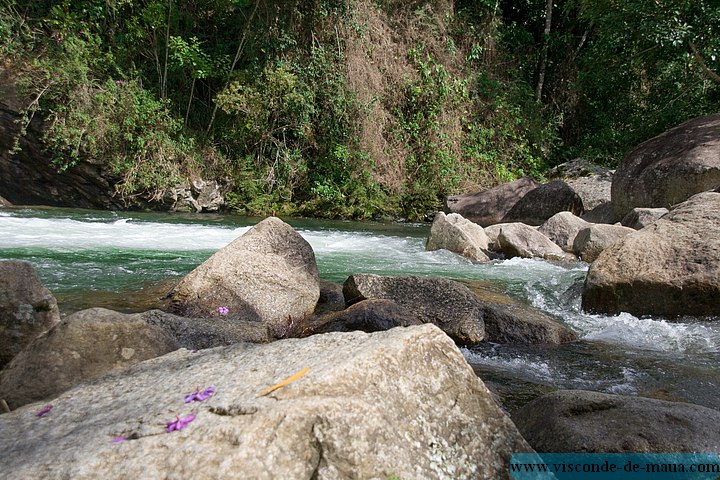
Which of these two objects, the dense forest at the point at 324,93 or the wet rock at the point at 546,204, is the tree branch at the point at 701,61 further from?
the wet rock at the point at 546,204

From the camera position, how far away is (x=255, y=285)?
5039 mm

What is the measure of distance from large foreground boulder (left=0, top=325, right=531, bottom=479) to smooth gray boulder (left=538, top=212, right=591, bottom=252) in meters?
8.14

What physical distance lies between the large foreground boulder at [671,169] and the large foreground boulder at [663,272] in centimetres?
422

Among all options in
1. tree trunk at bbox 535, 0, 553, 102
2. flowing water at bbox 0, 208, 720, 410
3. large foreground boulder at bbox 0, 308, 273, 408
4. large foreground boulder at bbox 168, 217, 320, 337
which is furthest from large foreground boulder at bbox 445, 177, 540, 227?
large foreground boulder at bbox 0, 308, 273, 408

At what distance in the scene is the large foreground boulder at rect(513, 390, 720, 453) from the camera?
7.69 feet

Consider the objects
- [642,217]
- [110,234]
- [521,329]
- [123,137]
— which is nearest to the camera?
[521,329]

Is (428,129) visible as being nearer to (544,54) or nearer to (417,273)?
(544,54)

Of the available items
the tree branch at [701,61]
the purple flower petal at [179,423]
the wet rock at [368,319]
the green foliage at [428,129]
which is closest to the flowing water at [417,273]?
the wet rock at [368,319]

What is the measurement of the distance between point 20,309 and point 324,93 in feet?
43.6

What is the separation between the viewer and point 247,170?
51.1 ft

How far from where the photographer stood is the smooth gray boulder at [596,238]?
8422 mm

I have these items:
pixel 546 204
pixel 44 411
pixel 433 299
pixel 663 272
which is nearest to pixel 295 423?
pixel 44 411

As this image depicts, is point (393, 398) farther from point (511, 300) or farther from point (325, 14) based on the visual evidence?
point (325, 14)

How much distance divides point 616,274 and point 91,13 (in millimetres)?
13711
